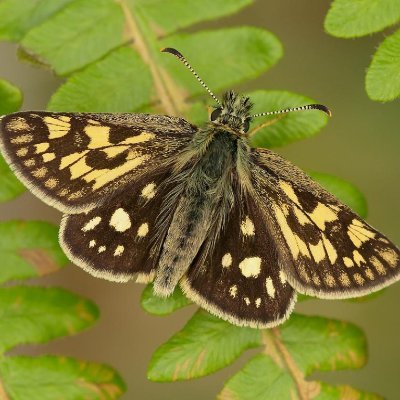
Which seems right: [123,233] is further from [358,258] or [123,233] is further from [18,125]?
[358,258]

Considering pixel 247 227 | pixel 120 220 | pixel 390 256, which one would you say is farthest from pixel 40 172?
pixel 390 256

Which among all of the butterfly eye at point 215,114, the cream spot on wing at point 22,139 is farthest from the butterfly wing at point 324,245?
the cream spot on wing at point 22,139

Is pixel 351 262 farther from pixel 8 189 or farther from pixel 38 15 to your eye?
pixel 38 15

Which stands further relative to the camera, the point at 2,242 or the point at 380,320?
the point at 380,320

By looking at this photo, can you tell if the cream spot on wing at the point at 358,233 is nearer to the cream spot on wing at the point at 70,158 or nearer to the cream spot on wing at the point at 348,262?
the cream spot on wing at the point at 348,262

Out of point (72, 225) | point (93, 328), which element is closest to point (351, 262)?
point (72, 225)
